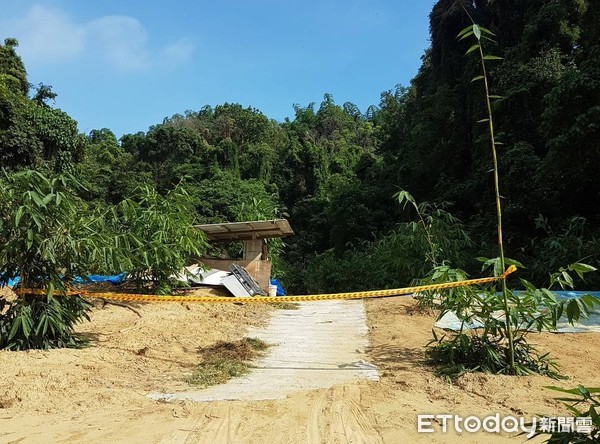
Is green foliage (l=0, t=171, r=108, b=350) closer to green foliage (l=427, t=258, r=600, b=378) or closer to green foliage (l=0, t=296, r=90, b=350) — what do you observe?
green foliage (l=0, t=296, r=90, b=350)

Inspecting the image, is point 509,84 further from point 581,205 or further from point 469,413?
point 469,413

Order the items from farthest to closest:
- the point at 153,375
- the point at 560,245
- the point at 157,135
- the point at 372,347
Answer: the point at 157,135, the point at 560,245, the point at 372,347, the point at 153,375

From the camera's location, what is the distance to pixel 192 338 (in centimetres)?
644

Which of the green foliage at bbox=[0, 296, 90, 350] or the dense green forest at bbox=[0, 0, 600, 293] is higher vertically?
the dense green forest at bbox=[0, 0, 600, 293]

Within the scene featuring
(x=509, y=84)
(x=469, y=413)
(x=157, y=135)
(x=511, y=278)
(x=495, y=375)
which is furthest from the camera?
(x=157, y=135)

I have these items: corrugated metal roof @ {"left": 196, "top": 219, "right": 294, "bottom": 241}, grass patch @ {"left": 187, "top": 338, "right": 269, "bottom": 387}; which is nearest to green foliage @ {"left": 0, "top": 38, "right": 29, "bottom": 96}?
corrugated metal roof @ {"left": 196, "top": 219, "right": 294, "bottom": 241}

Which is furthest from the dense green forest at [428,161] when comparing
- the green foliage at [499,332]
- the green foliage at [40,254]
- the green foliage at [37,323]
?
the green foliage at [499,332]

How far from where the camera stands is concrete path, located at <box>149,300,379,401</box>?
13.9 feet

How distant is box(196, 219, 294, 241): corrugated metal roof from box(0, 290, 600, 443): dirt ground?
6.18 m

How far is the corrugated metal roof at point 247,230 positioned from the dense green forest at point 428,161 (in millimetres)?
1275

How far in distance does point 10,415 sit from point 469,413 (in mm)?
3320

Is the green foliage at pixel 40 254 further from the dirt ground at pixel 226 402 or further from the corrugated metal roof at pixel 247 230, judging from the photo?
the corrugated metal roof at pixel 247 230

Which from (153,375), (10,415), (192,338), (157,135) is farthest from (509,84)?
(157,135)

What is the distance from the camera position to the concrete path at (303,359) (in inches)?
166
